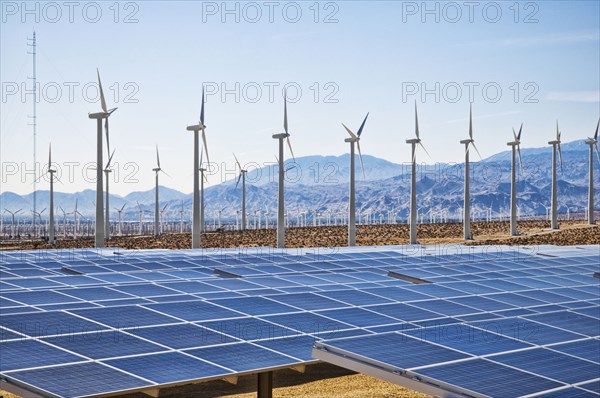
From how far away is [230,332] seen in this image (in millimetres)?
25516

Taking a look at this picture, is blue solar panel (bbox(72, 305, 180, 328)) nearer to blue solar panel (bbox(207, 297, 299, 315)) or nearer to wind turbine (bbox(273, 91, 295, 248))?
blue solar panel (bbox(207, 297, 299, 315))

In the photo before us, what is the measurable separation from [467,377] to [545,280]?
2187 cm

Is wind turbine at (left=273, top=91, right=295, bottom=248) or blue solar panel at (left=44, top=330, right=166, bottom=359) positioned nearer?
blue solar panel at (left=44, top=330, right=166, bottom=359)

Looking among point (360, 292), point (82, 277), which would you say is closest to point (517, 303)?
point (360, 292)

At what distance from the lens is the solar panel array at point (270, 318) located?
2069 centimetres

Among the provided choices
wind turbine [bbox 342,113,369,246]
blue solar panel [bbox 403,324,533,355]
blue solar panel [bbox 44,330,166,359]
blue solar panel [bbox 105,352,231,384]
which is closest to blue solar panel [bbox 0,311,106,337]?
blue solar panel [bbox 44,330,166,359]

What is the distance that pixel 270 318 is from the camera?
27.6m

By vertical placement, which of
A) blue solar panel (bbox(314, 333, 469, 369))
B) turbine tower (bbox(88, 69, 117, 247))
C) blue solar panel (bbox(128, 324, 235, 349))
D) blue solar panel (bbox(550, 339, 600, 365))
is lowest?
blue solar panel (bbox(550, 339, 600, 365))

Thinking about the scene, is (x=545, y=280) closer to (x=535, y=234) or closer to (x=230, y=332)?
(x=230, y=332)

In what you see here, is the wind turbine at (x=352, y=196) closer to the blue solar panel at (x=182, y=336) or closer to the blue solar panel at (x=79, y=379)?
the blue solar panel at (x=182, y=336)

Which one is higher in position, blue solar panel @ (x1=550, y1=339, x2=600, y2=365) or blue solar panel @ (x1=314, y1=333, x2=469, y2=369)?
blue solar panel @ (x1=314, y1=333, x2=469, y2=369)

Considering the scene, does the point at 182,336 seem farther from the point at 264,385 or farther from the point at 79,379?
the point at 79,379

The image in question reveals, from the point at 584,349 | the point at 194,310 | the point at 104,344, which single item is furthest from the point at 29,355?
the point at 584,349

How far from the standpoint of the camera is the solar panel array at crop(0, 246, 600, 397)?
20.7m
